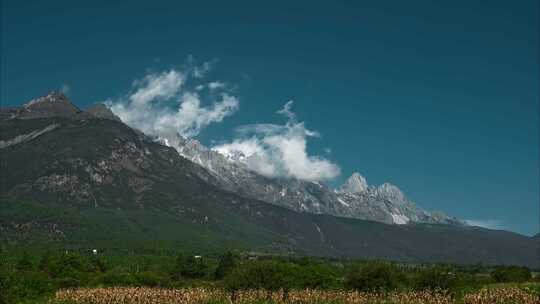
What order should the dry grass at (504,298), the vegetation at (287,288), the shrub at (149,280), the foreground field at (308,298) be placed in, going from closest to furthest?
the dry grass at (504,298) < the foreground field at (308,298) < the vegetation at (287,288) < the shrub at (149,280)

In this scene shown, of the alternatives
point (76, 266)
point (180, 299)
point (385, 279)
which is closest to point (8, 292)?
point (180, 299)

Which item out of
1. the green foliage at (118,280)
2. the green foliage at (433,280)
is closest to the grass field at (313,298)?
the green foliage at (433,280)

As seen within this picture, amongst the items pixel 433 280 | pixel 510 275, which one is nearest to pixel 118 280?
pixel 433 280

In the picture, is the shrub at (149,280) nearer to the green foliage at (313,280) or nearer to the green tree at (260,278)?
the green foliage at (313,280)

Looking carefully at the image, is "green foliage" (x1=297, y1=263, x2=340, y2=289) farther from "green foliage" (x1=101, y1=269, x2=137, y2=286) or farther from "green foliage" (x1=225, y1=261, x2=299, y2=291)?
"green foliage" (x1=101, y1=269, x2=137, y2=286)

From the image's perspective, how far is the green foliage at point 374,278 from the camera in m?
A: 111

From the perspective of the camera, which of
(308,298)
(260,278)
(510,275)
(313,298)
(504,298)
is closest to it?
(504,298)

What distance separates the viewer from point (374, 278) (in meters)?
114

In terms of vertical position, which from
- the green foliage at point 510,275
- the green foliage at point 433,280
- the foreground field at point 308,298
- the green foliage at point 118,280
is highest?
the green foliage at point 510,275

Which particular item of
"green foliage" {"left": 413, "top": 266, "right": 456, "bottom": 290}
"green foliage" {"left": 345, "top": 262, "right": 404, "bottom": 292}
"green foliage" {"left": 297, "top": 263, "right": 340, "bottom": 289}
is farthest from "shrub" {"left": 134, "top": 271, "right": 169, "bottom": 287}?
"green foliage" {"left": 413, "top": 266, "right": 456, "bottom": 290}

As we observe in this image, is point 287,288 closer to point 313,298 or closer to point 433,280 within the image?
point 313,298

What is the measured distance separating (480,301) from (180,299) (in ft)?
135

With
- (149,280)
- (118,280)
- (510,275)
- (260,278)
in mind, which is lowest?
(118,280)

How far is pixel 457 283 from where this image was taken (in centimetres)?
11425
